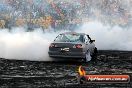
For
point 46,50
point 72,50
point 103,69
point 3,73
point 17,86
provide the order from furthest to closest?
point 46,50 → point 72,50 → point 103,69 → point 3,73 → point 17,86

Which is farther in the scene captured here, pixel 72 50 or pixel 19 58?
pixel 19 58

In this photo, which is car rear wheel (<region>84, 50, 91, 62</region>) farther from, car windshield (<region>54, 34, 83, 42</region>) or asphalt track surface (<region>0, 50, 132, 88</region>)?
asphalt track surface (<region>0, 50, 132, 88</region>)

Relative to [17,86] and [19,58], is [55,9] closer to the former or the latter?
[19,58]

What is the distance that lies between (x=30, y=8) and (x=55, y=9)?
4418mm

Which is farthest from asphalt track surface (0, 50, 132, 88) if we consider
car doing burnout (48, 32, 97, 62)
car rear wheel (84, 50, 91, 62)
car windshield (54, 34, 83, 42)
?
car windshield (54, 34, 83, 42)

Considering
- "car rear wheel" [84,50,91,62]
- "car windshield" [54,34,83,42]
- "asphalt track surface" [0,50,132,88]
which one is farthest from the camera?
"car windshield" [54,34,83,42]

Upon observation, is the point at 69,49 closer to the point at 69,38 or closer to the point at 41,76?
the point at 69,38

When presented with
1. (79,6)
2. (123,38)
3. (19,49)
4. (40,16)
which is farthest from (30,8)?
(19,49)

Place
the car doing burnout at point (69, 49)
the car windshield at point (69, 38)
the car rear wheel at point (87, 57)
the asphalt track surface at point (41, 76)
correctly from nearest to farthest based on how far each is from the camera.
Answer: the asphalt track surface at point (41, 76)
the car doing burnout at point (69, 49)
the car rear wheel at point (87, 57)
the car windshield at point (69, 38)

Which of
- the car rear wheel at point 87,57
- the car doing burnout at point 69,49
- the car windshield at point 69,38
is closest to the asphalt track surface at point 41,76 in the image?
the car doing burnout at point 69,49

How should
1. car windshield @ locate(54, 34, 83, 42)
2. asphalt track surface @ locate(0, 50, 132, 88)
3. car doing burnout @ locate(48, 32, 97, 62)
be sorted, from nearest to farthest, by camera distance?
asphalt track surface @ locate(0, 50, 132, 88) < car doing burnout @ locate(48, 32, 97, 62) < car windshield @ locate(54, 34, 83, 42)

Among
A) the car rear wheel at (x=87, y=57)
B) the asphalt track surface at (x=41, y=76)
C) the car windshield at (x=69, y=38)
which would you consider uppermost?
the car windshield at (x=69, y=38)

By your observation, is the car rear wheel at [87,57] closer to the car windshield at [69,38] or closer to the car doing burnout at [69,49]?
the car doing burnout at [69,49]

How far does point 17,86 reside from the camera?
1340cm
